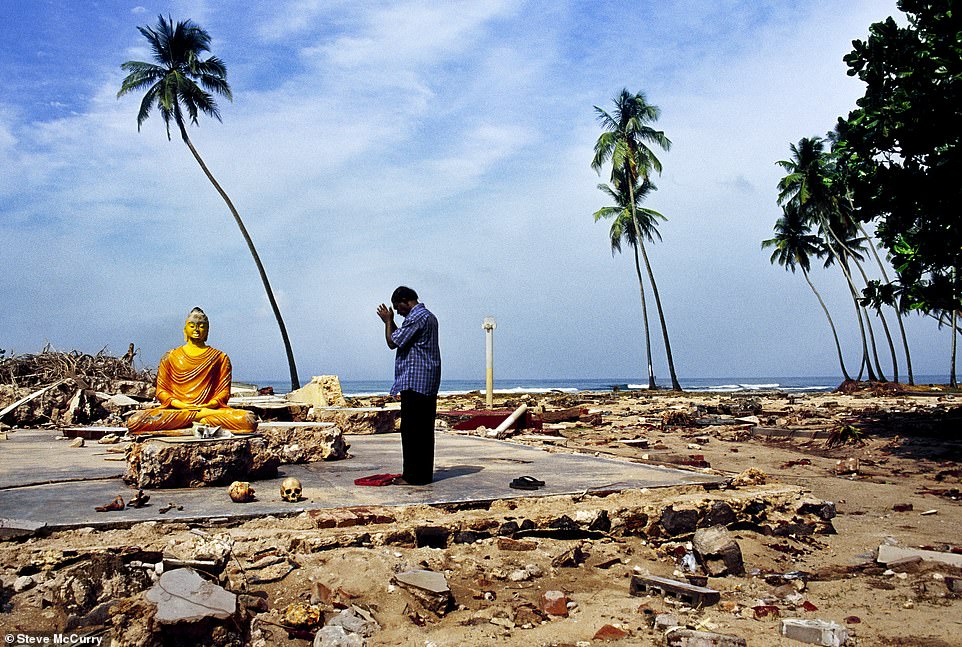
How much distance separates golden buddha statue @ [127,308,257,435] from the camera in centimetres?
696

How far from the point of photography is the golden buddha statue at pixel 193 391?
696 cm

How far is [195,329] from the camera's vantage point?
7.64m

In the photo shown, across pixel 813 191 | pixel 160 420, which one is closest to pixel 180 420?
pixel 160 420

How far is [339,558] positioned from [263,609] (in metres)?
0.57

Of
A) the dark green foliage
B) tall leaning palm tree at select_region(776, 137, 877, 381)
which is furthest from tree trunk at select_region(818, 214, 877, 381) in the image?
the dark green foliage

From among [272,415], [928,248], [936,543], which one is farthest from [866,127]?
[272,415]

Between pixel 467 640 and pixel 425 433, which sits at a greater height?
pixel 425 433

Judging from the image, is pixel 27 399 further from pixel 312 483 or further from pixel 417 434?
pixel 417 434

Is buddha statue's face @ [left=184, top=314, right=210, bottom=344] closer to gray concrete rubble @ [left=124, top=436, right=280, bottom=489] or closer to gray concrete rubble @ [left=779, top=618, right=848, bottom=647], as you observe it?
gray concrete rubble @ [left=124, top=436, right=280, bottom=489]

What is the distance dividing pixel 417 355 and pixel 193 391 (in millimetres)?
2875

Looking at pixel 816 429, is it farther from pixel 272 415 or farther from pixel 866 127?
pixel 272 415

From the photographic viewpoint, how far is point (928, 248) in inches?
438

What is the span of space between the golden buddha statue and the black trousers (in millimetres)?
2151

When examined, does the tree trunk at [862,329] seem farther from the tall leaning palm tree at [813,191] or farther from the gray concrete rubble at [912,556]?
the gray concrete rubble at [912,556]
